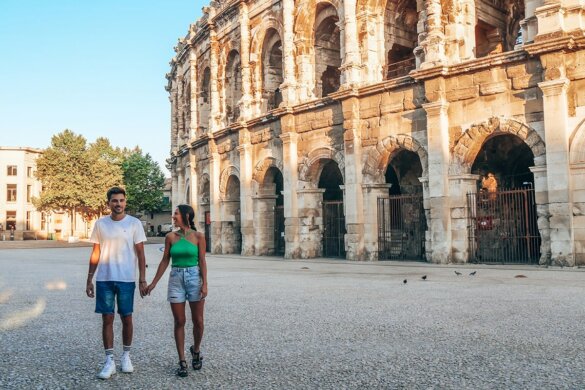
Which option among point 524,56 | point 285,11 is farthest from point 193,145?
point 524,56

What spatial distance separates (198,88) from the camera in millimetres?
27703

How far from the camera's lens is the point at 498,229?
1590 centimetres

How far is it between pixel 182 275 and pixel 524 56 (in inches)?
478

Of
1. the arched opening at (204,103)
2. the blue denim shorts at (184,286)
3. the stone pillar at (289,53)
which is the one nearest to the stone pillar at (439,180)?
the stone pillar at (289,53)

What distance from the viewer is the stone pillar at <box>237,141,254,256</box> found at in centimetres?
2203

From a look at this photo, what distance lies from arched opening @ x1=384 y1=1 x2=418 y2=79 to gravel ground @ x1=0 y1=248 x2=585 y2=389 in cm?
1044

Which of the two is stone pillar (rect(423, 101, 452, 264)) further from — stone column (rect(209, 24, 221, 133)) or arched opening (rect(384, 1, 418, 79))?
stone column (rect(209, 24, 221, 133))

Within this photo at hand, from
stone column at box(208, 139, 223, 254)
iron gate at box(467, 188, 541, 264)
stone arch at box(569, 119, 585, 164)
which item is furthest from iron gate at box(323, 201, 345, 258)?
stone arch at box(569, 119, 585, 164)

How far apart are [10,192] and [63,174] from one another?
1990 centimetres

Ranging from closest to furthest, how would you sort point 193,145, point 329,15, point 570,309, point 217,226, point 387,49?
point 570,309 < point 387,49 < point 329,15 < point 217,226 < point 193,145

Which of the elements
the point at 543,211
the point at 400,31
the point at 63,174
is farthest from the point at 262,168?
the point at 63,174

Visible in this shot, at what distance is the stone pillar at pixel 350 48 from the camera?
57.6 ft

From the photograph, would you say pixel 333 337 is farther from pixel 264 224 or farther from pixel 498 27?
pixel 264 224

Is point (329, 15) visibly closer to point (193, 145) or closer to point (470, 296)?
point (193, 145)
